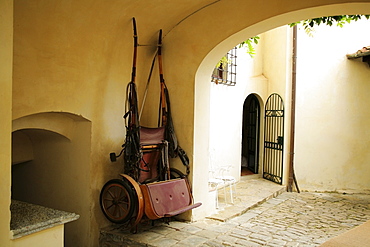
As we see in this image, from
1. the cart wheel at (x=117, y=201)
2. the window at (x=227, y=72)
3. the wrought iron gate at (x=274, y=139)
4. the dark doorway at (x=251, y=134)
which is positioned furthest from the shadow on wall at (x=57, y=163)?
the dark doorway at (x=251, y=134)

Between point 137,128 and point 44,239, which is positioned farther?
point 137,128

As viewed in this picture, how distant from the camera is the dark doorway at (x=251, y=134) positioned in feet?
26.1

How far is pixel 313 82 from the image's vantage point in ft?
23.2

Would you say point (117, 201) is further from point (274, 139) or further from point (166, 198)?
point (274, 139)

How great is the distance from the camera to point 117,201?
145 inches

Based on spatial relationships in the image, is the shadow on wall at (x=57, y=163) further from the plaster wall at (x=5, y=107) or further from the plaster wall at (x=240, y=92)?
the plaster wall at (x=240, y=92)

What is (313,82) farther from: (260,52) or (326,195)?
(326,195)

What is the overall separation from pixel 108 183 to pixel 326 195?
5.15m

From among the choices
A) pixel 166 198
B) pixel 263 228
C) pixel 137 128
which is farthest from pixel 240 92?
pixel 166 198

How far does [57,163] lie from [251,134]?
5.60 meters

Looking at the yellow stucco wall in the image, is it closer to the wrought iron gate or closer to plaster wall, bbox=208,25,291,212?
plaster wall, bbox=208,25,291,212

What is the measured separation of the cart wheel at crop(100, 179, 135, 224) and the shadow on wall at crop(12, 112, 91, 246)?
9.5 inches

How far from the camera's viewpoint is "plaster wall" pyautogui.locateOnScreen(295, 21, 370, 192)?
6973 mm

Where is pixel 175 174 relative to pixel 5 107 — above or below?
below
